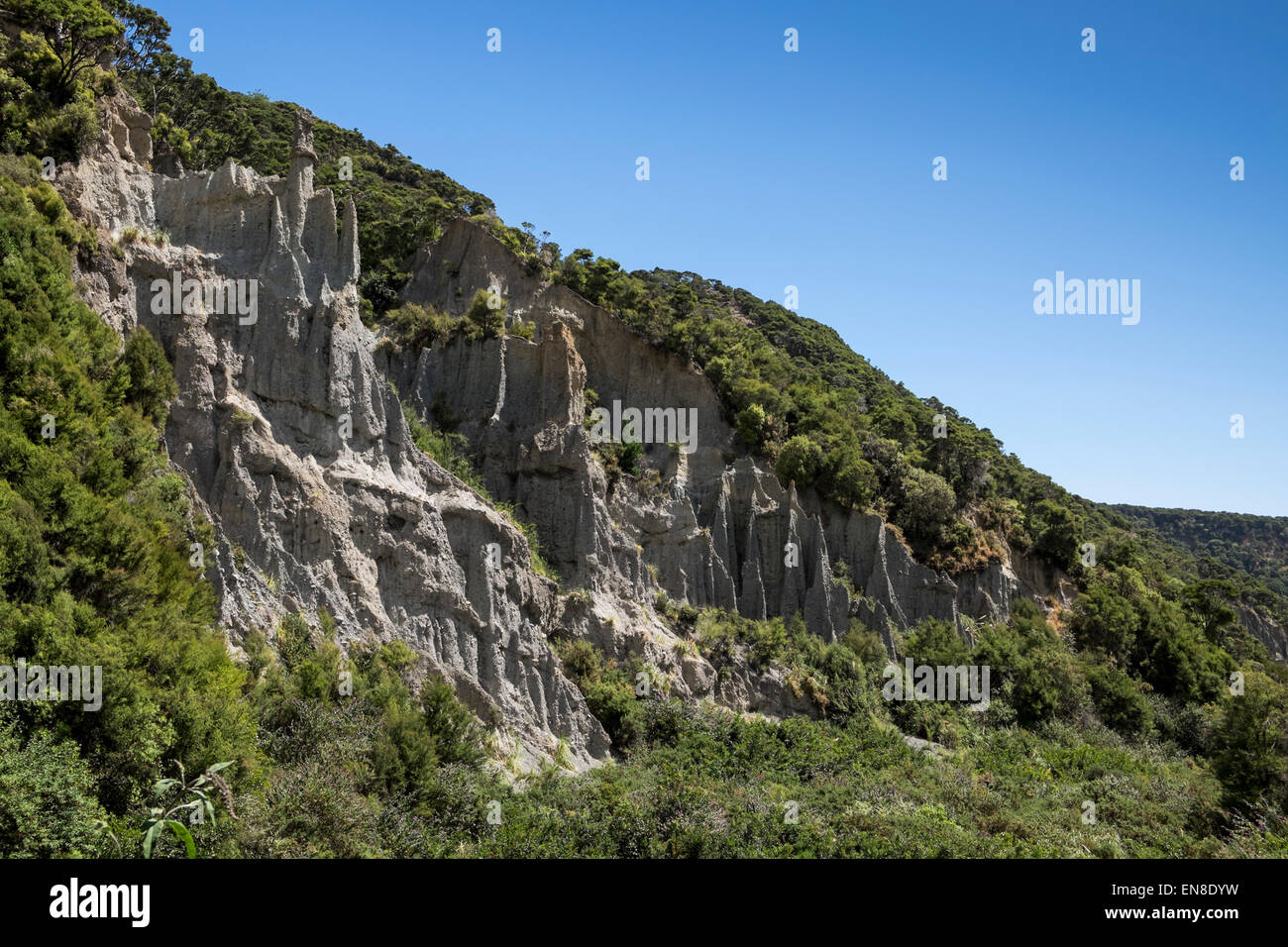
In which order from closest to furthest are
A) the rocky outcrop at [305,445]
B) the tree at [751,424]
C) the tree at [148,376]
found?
the tree at [148,376]
the rocky outcrop at [305,445]
the tree at [751,424]

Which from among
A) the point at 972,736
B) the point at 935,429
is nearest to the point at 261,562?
the point at 972,736

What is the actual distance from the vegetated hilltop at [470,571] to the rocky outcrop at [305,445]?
0.35ft

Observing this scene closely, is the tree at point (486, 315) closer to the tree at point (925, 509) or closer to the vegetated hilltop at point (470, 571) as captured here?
the vegetated hilltop at point (470, 571)

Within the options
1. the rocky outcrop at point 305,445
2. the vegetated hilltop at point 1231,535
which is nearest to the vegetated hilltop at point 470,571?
the rocky outcrop at point 305,445

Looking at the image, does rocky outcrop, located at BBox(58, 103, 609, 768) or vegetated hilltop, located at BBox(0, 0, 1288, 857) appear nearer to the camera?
vegetated hilltop, located at BBox(0, 0, 1288, 857)

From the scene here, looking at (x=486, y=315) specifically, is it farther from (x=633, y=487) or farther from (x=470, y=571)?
(x=470, y=571)

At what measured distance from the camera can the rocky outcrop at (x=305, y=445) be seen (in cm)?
2120

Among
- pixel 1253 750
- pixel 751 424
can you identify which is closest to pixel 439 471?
pixel 751 424

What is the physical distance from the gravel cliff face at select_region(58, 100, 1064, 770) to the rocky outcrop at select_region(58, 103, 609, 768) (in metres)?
0.06

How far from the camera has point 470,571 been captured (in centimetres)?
2539

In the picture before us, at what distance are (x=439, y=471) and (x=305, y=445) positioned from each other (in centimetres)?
439

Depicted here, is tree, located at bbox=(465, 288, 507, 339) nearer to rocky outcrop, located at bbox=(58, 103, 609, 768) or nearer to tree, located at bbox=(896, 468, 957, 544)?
rocky outcrop, located at bbox=(58, 103, 609, 768)

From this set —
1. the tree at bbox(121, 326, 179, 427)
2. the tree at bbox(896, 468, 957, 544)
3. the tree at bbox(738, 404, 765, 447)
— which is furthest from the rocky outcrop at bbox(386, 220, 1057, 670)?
the tree at bbox(121, 326, 179, 427)

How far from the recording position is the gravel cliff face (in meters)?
21.6
